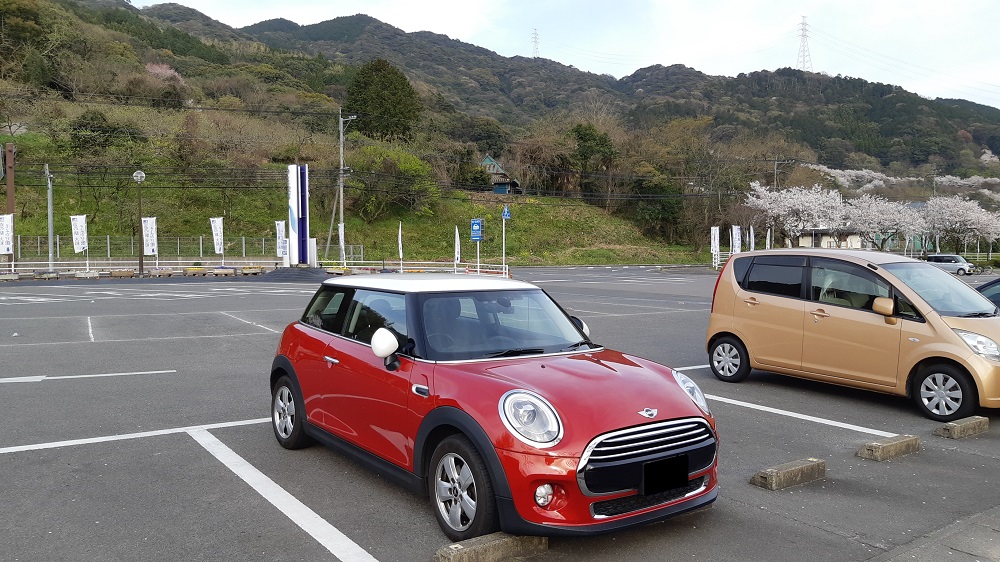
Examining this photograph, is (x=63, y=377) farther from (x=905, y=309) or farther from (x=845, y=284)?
(x=905, y=309)

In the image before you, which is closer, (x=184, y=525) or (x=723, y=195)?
(x=184, y=525)

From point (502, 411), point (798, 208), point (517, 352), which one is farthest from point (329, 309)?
point (798, 208)

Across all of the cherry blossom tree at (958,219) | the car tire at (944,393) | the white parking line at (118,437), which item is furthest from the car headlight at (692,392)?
the cherry blossom tree at (958,219)

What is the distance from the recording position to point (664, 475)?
12.0ft

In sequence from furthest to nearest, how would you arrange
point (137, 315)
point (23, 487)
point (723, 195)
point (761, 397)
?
point (723, 195)
point (137, 315)
point (761, 397)
point (23, 487)

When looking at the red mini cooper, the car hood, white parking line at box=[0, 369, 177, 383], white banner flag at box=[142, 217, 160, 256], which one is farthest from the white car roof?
white banner flag at box=[142, 217, 160, 256]

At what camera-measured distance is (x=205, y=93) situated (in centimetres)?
7300

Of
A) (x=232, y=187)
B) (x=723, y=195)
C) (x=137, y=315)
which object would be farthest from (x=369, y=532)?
(x=723, y=195)

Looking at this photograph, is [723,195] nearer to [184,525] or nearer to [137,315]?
[137,315]

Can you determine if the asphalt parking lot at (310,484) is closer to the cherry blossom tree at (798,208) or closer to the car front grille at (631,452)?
the car front grille at (631,452)

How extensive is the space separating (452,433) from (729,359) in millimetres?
6071

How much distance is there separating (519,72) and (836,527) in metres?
163

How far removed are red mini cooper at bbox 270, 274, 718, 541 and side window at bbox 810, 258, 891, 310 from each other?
420 centimetres

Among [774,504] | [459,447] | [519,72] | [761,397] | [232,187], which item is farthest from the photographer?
[519,72]
